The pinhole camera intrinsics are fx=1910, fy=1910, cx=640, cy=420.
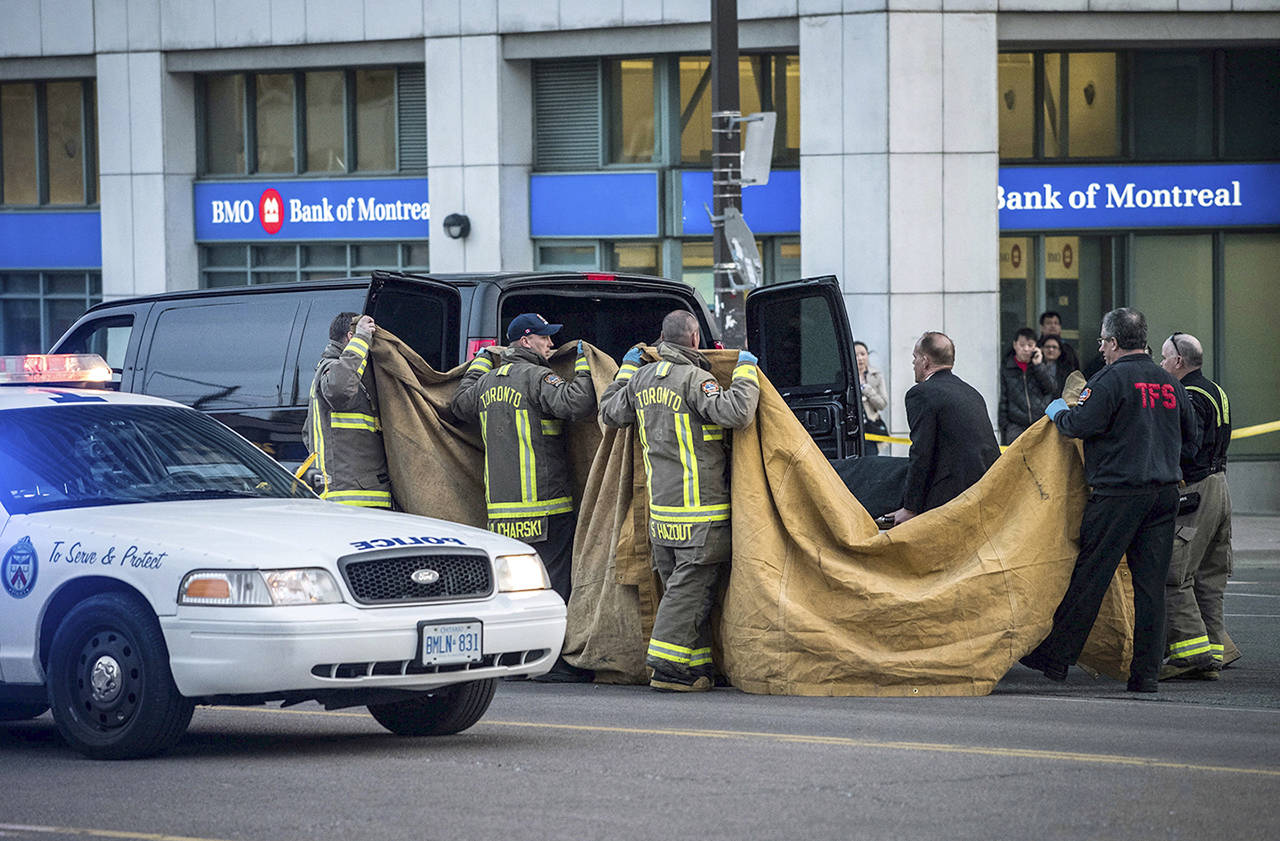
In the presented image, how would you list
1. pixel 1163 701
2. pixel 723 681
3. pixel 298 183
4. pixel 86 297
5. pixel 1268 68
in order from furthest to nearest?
pixel 86 297, pixel 298 183, pixel 1268 68, pixel 723 681, pixel 1163 701

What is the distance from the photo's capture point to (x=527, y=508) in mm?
10414

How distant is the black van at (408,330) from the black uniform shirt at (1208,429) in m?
2.00

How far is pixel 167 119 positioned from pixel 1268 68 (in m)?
12.6

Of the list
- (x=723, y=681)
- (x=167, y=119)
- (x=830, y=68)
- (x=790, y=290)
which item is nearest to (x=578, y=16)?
(x=830, y=68)

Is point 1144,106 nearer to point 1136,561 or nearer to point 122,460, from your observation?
point 1136,561

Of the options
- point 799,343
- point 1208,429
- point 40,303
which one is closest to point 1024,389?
point 799,343

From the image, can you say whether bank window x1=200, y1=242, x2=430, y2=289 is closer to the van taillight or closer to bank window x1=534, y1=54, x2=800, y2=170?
bank window x1=534, y1=54, x2=800, y2=170

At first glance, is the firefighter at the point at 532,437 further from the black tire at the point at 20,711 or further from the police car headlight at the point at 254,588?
the police car headlight at the point at 254,588

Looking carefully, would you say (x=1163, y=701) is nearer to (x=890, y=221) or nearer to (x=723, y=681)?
(x=723, y=681)

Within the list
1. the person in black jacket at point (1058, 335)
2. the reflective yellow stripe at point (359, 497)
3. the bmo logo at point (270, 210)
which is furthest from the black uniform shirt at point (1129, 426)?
the bmo logo at point (270, 210)

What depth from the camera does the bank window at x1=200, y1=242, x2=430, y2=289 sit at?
73.2 feet

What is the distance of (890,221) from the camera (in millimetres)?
19156

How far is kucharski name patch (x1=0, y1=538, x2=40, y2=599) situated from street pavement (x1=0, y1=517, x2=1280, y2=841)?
68cm

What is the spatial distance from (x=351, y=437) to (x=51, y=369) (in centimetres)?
183
